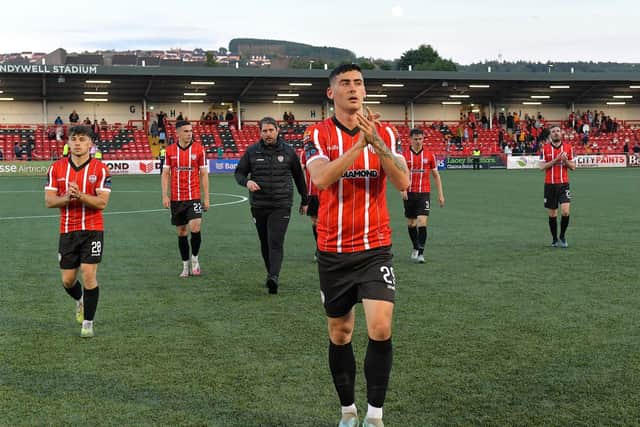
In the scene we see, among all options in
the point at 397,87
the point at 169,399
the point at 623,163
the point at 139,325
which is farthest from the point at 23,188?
the point at 623,163

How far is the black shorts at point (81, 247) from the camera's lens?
292 inches

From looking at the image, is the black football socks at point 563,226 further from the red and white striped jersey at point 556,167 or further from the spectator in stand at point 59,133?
the spectator in stand at point 59,133

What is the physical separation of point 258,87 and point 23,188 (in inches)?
1148

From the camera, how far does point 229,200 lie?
25.4 m

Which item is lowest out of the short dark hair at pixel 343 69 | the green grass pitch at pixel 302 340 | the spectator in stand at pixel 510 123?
the green grass pitch at pixel 302 340

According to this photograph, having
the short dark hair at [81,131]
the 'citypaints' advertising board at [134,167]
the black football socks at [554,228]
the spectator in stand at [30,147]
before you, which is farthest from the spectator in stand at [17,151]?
the short dark hair at [81,131]

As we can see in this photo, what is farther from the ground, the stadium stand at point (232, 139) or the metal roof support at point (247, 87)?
the metal roof support at point (247, 87)

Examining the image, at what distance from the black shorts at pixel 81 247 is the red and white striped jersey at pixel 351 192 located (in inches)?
138

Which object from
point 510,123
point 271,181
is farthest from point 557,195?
point 510,123

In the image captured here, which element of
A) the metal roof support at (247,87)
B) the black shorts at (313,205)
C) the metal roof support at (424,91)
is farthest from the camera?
the metal roof support at (424,91)

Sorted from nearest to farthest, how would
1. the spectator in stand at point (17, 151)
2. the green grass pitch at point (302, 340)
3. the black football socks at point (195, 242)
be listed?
the green grass pitch at point (302, 340), the black football socks at point (195, 242), the spectator in stand at point (17, 151)

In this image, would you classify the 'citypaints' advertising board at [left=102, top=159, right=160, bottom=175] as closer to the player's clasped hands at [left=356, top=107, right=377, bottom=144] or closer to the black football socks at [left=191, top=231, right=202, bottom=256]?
the black football socks at [left=191, top=231, right=202, bottom=256]

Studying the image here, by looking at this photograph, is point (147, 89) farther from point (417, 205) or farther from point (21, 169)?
point (417, 205)

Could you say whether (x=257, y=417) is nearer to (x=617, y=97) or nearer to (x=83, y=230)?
(x=83, y=230)
